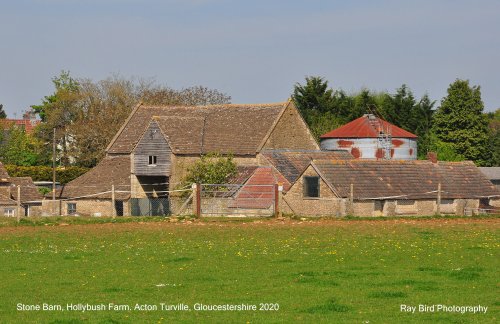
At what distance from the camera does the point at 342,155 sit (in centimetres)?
7169

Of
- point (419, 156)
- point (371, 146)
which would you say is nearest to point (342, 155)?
point (371, 146)

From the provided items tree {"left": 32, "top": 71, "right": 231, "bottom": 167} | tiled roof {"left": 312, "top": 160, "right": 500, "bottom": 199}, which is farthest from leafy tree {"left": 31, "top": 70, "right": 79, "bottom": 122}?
tiled roof {"left": 312, "top": 160, "right": 500, "bottom": 199}

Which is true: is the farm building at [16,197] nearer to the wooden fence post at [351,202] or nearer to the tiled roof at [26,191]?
the tiled roof at [26,191]

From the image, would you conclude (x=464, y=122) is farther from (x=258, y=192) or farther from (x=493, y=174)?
(x=258, y=192)

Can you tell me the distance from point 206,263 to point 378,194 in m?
28.7

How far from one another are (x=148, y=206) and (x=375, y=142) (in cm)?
Result: 1981

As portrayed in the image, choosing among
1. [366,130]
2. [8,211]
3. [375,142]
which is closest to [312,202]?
[375,142]

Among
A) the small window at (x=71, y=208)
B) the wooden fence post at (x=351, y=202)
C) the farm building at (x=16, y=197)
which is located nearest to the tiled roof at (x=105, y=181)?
the small window at (x=71, y=208)

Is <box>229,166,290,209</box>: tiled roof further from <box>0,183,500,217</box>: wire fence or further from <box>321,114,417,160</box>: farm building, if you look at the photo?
<box>321,114,417,160</box>: farm building

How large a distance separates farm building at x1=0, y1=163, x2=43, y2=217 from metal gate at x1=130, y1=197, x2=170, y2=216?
21.9 ft

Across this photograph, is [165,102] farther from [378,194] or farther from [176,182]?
[378,194]

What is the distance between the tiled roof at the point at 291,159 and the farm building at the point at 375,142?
6755 mm

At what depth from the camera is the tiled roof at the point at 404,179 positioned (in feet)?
171

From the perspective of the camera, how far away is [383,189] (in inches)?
2078
